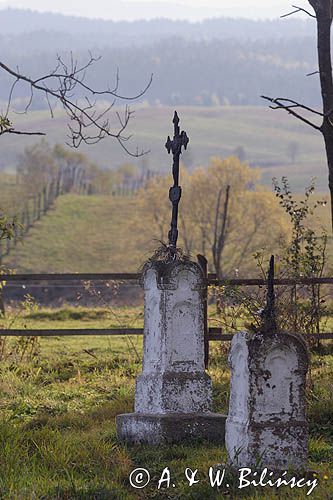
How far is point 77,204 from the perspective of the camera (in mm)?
82375

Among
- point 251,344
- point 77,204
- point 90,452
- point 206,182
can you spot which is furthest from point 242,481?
point 77,204

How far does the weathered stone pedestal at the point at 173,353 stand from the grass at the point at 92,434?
0.47m

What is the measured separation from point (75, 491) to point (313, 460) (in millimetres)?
2267

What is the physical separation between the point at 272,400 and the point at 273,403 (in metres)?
0.03

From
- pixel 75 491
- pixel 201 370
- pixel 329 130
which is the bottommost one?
pixel 75 491

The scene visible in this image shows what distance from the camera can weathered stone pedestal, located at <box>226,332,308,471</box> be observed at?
7.51m

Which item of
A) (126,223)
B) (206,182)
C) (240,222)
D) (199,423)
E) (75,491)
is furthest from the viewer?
(126,223)

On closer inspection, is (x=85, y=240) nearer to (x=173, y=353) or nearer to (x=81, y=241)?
(x=81, y=241)

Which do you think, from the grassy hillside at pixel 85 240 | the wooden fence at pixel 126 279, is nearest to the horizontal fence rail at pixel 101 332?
the wooden fence at pixel 126 279

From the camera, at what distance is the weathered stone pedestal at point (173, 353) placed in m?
9.61

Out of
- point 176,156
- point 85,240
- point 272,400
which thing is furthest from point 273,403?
point 85,240

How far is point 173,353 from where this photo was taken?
970 centimetres

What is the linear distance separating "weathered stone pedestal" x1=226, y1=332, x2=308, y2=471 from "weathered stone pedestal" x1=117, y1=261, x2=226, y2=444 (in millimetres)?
1875

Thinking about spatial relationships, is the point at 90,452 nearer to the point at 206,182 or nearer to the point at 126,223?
the point at 206,182
